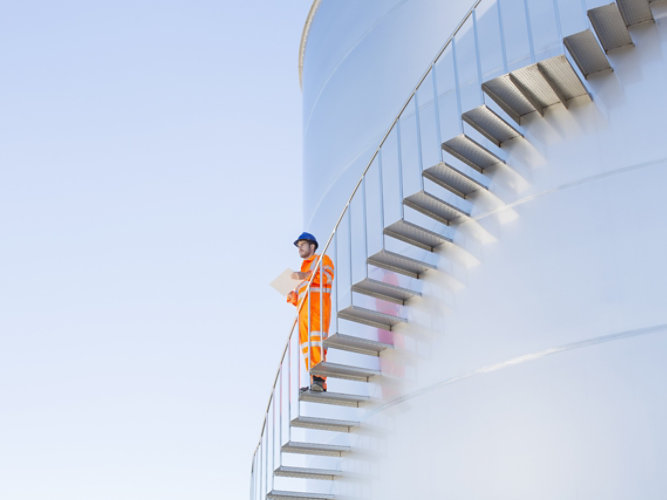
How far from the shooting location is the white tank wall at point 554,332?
20.7ft

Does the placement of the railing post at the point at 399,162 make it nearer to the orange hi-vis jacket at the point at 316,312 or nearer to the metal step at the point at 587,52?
the orange hi-vis jacket at the point at 316,312

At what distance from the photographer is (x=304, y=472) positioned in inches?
343

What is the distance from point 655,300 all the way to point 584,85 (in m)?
2.29

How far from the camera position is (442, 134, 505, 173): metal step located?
7755 millimetres

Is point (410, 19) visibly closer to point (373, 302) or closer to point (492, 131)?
point (492, 131)

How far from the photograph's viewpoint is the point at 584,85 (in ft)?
25.2

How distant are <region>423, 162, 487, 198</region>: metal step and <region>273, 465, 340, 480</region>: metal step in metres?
3.23

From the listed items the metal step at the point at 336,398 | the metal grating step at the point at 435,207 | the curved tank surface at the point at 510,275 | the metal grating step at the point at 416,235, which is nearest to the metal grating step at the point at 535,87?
the curved tank surface at the point at 510,275

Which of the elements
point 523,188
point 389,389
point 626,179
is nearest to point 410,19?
point 523,188

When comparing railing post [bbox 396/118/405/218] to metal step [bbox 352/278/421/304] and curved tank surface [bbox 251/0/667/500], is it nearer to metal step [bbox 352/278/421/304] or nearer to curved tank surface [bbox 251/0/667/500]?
curved tank surface [bbox 251/0/667/500]

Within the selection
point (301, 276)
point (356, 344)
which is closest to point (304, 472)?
point (356, 344)

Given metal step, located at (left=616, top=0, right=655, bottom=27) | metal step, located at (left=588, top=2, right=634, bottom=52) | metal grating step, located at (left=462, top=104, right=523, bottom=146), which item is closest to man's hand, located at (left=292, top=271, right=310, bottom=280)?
metal grating step, located at (left=462, top=104, right=523, bottom=146)

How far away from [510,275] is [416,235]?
3.58 feet

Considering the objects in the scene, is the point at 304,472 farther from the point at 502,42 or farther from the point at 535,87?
the point at 502,42
